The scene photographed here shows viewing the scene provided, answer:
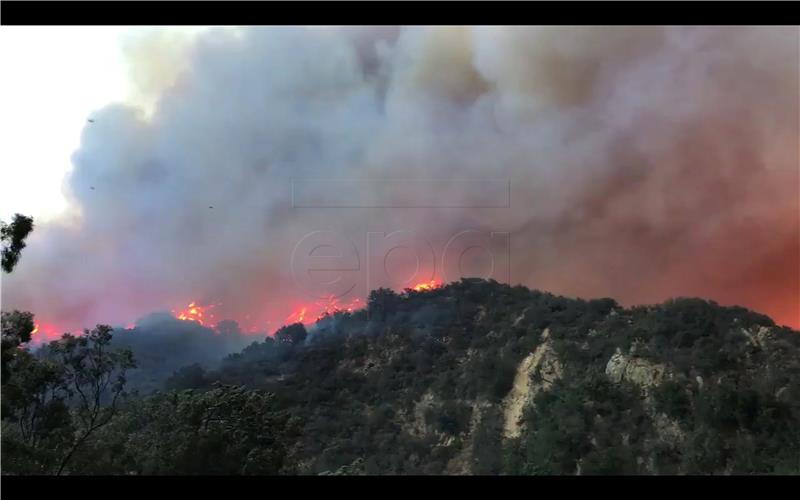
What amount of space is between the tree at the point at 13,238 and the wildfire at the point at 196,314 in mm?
2251

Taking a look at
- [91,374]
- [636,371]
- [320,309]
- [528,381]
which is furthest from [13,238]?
[636,371]

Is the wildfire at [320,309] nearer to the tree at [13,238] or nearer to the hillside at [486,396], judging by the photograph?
the hillside at [486,396]

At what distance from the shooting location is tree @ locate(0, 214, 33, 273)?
22.9 feet

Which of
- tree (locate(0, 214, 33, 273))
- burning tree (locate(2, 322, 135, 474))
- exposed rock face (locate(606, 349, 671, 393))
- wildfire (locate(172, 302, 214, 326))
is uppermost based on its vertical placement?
tree (locate(0, 214, 33, 273))

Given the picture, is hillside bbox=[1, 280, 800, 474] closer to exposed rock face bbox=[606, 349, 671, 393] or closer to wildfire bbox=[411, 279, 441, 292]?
exposed rock face bbox=[606, 349, 671, 393]

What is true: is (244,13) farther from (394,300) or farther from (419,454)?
(419,454)

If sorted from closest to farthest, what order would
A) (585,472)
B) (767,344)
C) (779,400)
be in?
(585,472) < (779,400) < (767,344)

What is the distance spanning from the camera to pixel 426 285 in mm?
8695

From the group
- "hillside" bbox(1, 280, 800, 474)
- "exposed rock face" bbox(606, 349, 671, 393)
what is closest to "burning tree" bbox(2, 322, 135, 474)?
"hillside" bbox(1, 280, 800, 474)

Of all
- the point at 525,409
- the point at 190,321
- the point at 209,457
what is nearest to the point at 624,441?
the point at 525,409

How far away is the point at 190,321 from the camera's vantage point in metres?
8.68

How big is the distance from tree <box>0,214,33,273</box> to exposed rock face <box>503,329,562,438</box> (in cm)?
696

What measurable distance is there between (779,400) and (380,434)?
19.2 ft

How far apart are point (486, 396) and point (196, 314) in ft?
15.2
